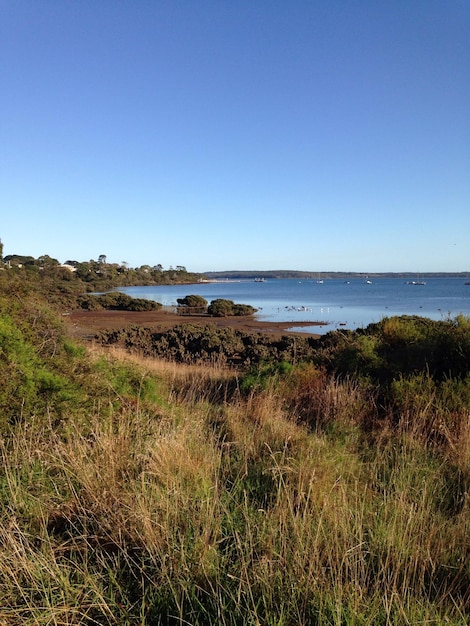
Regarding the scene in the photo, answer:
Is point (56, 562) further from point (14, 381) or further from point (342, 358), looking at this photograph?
point (342, 358)

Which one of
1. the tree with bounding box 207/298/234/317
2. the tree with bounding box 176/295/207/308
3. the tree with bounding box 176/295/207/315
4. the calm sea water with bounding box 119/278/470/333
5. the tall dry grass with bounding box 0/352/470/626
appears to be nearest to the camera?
the tall dry grass with bounding box 0/352/470/626

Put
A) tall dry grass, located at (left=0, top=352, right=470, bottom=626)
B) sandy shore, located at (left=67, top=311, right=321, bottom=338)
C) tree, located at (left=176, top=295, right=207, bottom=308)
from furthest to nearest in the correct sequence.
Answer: tree, located at (left=176, top=295, right=207, bottom=308) → sandy shore, located at (left=67, top=311, right=321, bottom=338) → tall dry grass, located at (left=0, top=352, right=470, bottom=626)

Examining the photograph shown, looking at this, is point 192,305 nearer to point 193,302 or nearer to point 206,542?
point 193,302

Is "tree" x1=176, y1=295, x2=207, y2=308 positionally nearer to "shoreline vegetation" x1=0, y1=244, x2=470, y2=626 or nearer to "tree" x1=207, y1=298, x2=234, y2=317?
"tree" x1=207, y1=298, x2=234, y2=317

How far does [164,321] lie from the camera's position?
3641 cm

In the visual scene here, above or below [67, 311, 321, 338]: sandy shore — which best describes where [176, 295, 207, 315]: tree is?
above

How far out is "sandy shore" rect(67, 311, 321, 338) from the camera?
3216 cm

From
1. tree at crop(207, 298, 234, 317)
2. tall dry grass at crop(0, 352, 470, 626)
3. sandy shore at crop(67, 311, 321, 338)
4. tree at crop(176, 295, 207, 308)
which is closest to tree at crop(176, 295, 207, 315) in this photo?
tree at crop(176, 295, 207, 308)

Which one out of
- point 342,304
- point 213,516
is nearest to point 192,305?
point 342,304

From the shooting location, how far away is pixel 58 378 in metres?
5.41

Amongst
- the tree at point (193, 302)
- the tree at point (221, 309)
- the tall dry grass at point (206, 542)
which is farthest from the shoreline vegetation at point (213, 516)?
the tree at point (193, 302)

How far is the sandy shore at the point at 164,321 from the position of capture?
1266 inches

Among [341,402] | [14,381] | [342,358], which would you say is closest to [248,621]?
[14,381]

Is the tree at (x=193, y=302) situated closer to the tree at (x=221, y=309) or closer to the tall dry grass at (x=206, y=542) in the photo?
the tree at (x=221, y=309)
